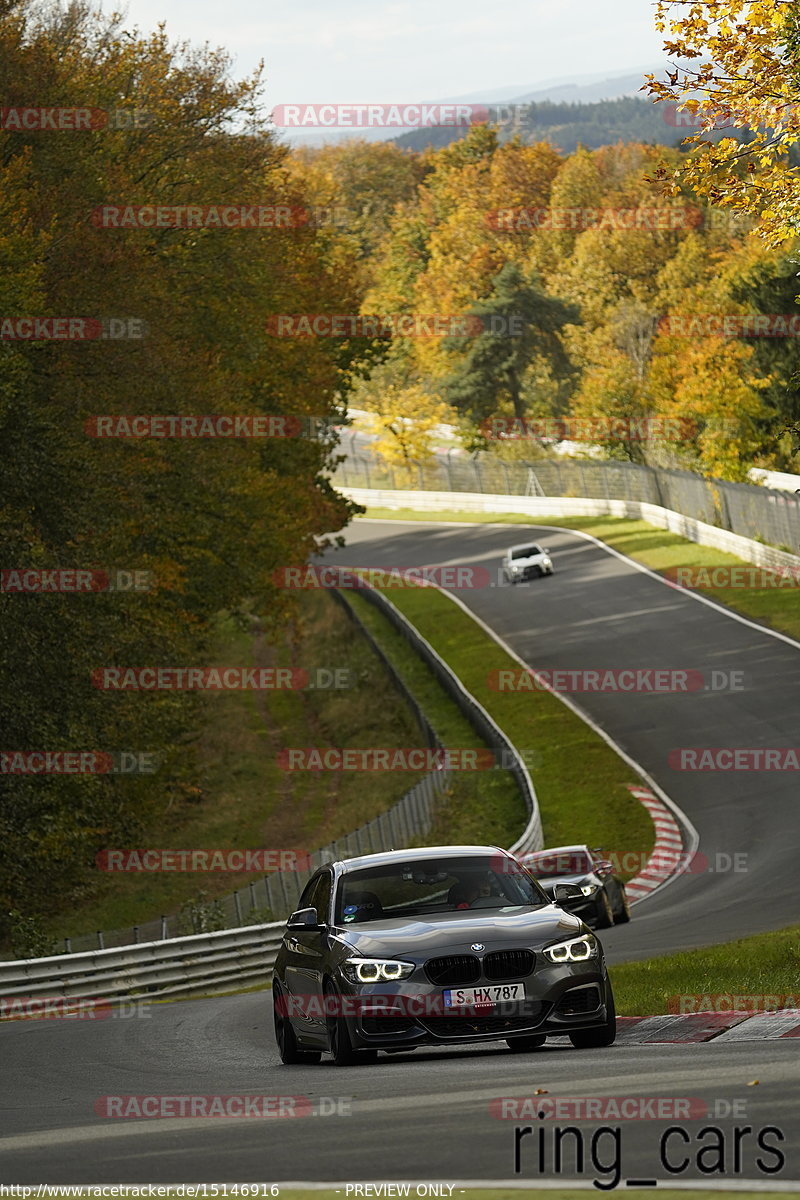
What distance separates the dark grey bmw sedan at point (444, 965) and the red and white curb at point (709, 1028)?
2.38 feet

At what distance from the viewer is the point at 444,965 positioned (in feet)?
33.8

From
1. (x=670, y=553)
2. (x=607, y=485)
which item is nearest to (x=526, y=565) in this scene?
(x=670, y=553)

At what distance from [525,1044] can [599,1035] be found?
550mm

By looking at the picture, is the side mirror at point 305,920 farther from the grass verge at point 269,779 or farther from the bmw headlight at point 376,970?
the grass verge at point 269,779

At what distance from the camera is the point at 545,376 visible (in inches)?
4353

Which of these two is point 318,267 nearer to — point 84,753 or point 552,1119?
point 84,753

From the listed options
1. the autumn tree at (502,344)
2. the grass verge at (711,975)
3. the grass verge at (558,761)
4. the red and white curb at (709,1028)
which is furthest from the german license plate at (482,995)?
the autumn tree at (502,344)

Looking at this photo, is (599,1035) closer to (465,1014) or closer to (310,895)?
(465,1014)

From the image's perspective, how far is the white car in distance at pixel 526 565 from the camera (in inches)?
2425

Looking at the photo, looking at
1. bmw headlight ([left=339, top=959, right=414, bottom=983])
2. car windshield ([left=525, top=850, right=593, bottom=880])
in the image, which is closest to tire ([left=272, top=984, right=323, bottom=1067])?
bmw headlight ([left=339, top=959, right=414, bottom=983])

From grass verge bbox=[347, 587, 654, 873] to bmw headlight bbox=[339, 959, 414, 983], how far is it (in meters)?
20.8

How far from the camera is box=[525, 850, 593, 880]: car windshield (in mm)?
23438

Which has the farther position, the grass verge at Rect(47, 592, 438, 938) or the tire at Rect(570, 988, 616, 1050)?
the grass verge at Rect(47, 592, 438, 938)

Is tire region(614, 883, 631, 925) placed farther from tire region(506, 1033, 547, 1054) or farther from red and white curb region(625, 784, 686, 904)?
tire region(506, 1033, 547, 1054)
